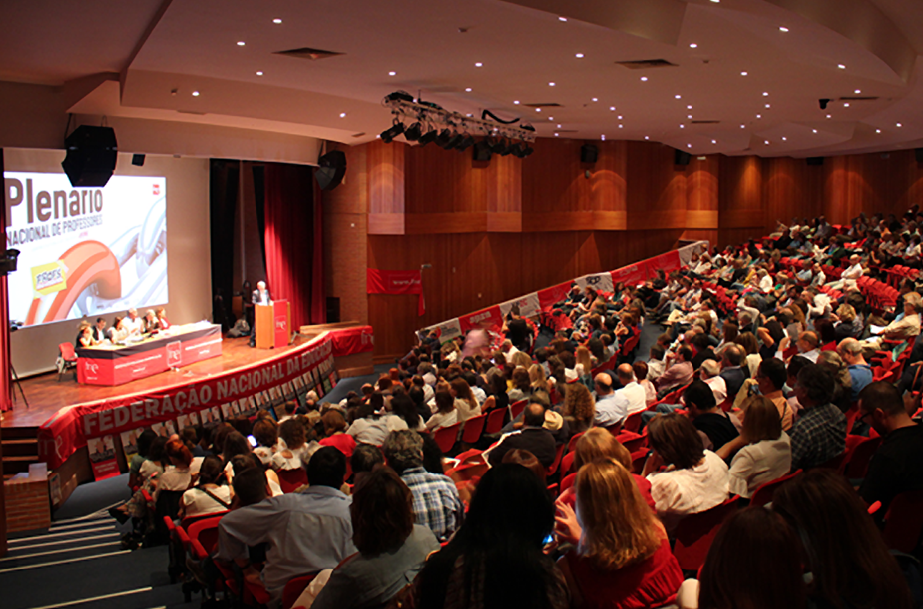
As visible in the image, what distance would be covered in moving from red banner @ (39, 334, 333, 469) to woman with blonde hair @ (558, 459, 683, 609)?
8034 mm

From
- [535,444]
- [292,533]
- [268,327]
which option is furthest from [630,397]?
[268,327]

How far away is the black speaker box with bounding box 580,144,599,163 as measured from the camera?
1817cm

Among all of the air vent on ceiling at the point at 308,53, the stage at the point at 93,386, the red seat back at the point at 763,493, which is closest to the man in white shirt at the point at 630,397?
the red seat back at the point at 763,493

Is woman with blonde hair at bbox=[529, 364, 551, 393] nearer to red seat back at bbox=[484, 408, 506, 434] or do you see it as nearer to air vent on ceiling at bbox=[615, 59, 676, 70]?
red seat back at bbox=[484, 408, 506, 434]

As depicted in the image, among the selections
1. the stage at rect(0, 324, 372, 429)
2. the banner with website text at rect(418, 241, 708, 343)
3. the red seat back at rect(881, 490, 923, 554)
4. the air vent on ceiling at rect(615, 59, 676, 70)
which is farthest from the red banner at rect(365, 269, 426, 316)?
the red seat back at rect(881, 490, 923, 554)

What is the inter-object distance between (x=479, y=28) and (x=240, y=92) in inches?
165

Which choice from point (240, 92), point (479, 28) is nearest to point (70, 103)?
point (240, 92)

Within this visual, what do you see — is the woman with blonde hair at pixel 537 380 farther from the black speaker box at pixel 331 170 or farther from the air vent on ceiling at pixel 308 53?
the black speaker box at pixel 331 170

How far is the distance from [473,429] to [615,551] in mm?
4312

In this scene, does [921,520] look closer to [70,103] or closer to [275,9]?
[275,9]

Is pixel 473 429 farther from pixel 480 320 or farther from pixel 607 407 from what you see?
pixel 480 320

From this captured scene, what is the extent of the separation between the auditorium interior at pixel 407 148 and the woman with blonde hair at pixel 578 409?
8.69 ft

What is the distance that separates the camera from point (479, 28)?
22.5 ft

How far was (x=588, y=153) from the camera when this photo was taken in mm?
18172
